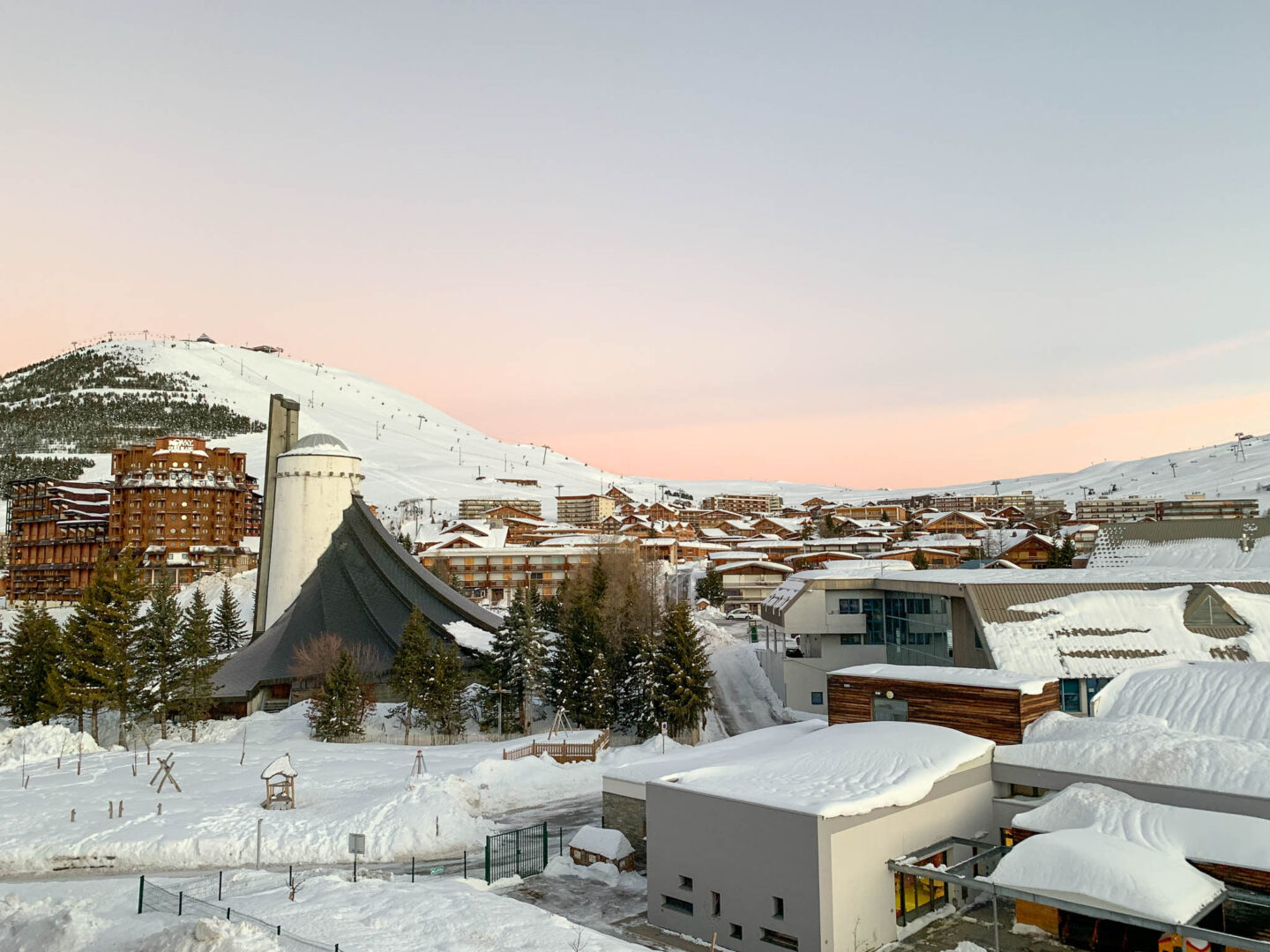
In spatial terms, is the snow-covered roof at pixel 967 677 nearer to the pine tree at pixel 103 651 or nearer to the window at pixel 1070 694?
the window at pixel 1070 694

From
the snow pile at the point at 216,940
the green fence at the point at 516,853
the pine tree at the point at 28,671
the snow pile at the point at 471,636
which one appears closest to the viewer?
the snow pile at the point at 216,940

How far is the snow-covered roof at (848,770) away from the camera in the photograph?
56.9 feet

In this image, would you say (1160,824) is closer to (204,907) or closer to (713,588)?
(204,907)

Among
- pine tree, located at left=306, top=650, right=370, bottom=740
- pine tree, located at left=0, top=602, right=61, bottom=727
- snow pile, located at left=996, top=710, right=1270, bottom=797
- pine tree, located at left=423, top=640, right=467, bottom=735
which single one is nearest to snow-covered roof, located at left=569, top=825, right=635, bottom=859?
snow pile, located at left=996, top=710, right=1270, bottom=797

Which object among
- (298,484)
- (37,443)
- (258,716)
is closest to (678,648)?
(258,716)

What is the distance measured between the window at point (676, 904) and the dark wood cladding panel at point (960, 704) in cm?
841

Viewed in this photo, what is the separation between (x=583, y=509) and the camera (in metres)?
178

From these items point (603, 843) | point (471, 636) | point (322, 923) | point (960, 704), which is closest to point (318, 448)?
point (471, 636)

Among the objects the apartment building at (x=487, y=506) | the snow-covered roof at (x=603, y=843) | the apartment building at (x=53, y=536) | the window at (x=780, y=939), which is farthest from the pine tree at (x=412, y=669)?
the apartment building at (x=487, y=506)

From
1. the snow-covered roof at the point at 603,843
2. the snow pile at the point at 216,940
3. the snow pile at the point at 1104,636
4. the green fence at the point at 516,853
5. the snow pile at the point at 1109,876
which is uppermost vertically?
the snow pile at the point at 1104,636

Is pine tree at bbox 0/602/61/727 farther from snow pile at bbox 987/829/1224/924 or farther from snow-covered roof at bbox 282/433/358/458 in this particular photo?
snow pile at bbox 987/829/1224/924

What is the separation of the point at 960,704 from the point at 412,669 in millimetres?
23647

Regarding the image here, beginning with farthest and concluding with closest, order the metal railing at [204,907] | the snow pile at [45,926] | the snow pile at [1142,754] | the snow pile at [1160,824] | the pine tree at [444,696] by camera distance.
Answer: the pine tree at [444,696] → the snow pile at [1142,754] → the snow pile at [1160,824] → the snow pile at [45,926] → the metal railing at [204,907]

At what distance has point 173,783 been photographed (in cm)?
2650
